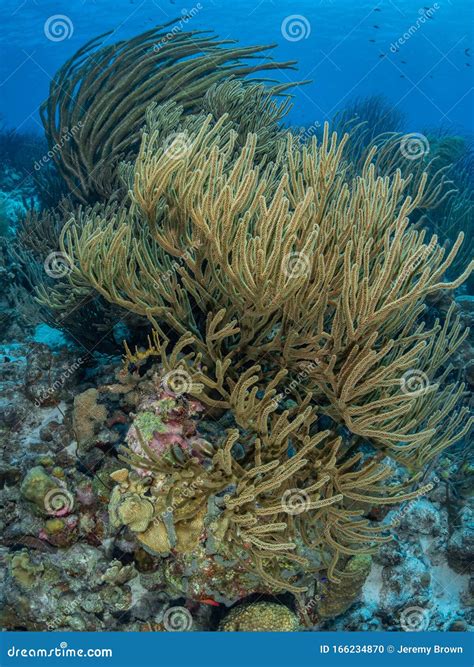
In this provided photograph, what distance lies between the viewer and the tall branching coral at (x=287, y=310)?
2.72 meters

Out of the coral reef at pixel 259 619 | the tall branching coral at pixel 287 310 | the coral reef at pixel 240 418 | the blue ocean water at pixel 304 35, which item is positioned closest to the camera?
the tall branching coral at pixel 287 310

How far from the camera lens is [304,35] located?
31734 millimetres

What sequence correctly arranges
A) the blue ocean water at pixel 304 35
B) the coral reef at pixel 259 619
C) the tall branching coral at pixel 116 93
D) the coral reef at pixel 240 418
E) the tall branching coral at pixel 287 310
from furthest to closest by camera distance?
the blue ocean water at pixel 304 35 < the tall branching coral at pixel 116 93 < the coral reef at pixel 259 619 < the coral reef at pixel 240 418 < the tall branching coral at pixel 287 310

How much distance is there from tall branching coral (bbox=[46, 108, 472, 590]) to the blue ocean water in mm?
25075

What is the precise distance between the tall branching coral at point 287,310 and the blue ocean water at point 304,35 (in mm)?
25075

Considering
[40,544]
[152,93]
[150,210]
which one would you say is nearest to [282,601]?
[40,544]

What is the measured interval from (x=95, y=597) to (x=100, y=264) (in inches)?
93.8

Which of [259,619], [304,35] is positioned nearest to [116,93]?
[259,619]

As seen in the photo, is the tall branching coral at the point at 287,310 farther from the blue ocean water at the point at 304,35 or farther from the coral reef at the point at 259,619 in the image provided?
the blue ocean water at the point at 304,35

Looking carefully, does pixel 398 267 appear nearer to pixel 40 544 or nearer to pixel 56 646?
pixel 40 544

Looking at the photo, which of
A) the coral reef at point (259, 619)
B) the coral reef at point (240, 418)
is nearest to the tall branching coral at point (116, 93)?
the coral reef at point (240, 418)

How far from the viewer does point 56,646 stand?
3.38 metres

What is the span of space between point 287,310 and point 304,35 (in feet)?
114

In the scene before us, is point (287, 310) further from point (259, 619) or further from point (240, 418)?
point (259, 619)
